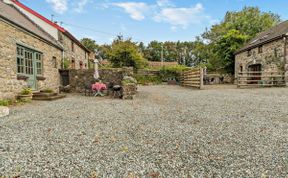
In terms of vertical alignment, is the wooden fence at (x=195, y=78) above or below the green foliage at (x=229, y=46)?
below

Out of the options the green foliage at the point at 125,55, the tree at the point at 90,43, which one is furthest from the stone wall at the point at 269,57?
the tree at the point at 90,43

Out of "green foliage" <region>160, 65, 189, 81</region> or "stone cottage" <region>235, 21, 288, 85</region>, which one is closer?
"stone cottage" <region>235, 21, 288, 85</region>

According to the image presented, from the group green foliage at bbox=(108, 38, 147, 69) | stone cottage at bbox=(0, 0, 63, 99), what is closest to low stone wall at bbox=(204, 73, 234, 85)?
green foliage at bbox=(108, 38, 147, 69)

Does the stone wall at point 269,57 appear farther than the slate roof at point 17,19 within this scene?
Yes

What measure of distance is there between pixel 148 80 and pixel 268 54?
11.2m

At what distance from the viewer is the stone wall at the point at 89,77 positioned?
11.6 meters

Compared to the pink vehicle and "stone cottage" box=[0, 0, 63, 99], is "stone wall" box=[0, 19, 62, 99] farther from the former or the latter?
the pink vehicle

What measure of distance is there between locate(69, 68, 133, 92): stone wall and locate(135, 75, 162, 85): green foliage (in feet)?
31.4

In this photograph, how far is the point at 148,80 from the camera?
71.5 ft

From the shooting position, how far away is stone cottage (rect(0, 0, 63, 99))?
24.5ft

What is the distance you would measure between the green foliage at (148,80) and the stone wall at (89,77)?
9.56 m

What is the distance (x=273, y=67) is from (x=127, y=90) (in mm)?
→ 12966

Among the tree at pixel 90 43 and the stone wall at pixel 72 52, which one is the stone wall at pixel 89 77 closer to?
the stone wall at pixel 72 52

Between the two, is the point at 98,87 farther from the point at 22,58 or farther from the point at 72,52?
the point at 72,52
